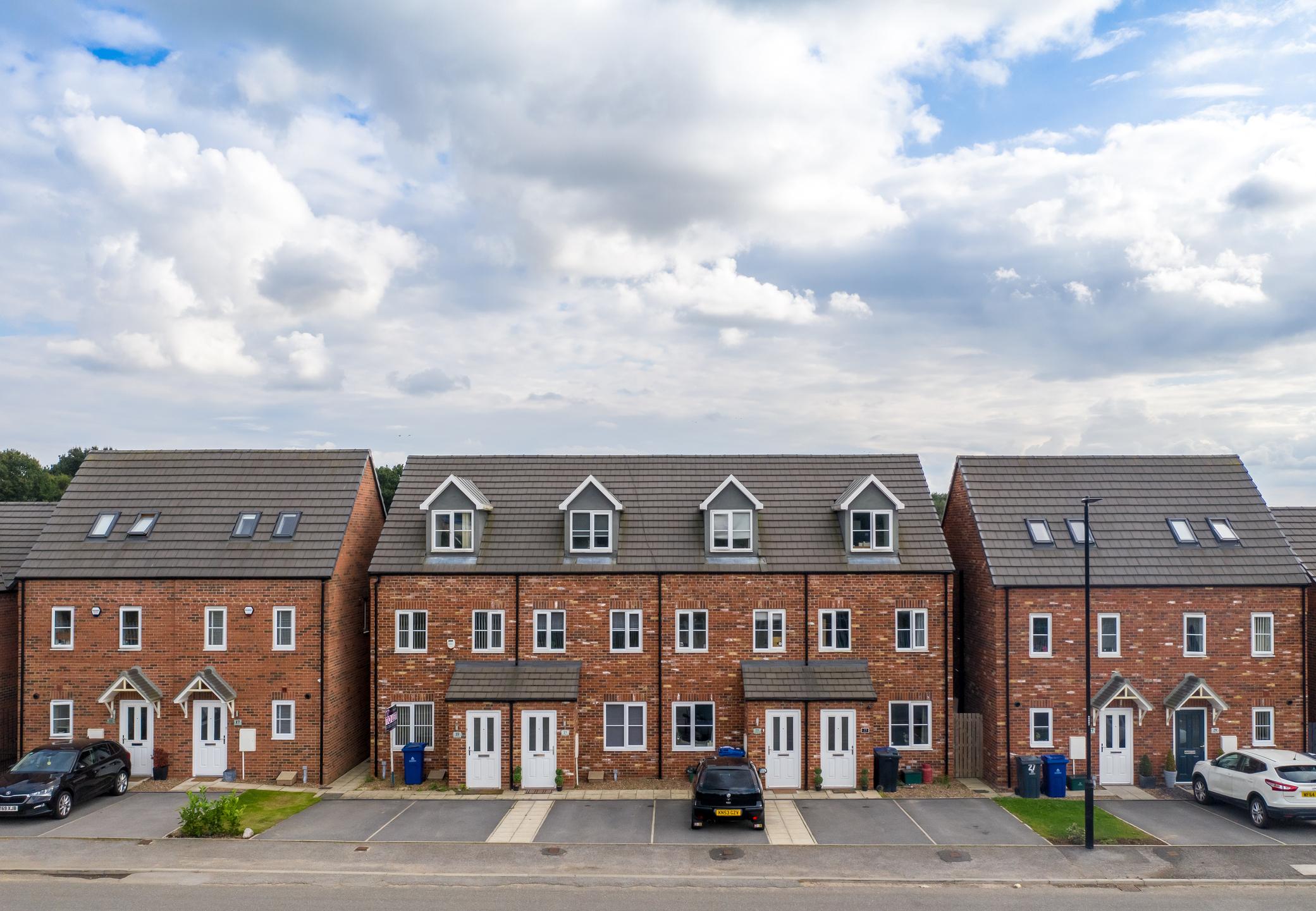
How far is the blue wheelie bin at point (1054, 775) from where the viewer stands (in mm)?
23500

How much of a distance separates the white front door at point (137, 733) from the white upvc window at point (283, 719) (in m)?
3.62

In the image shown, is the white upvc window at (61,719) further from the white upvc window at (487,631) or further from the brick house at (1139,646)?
the brick house at (1139,646)

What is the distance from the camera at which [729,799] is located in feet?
66.0

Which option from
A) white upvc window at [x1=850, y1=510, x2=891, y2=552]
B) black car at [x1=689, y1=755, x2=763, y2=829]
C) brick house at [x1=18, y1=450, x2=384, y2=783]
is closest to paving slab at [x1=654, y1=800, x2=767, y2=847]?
black car at [x1=689, y1=755, x2=763, y2=829]

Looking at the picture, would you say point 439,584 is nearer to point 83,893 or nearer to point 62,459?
point 83,893

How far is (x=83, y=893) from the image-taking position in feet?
53.6

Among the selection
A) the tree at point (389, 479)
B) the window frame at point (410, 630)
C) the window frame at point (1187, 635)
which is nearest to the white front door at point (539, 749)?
the window frame at point (410, 630)

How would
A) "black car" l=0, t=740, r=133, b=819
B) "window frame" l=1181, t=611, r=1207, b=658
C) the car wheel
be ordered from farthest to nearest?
"window frame" l=1181, t=611, r=1207, b=658
"black car" l=0, t=740, r=133, b=819
the car wheel

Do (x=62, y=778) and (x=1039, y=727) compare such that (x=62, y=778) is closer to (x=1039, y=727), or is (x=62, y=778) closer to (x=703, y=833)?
(x=703, y=833)

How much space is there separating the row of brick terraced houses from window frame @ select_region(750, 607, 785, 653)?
60mm

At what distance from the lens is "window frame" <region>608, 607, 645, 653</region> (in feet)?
84.1

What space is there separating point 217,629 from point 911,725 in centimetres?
2146

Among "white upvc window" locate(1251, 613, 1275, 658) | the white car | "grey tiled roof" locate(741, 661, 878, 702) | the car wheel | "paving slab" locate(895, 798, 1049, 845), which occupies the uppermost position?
"white upvc window" locate(1251, 613, 1275, 658)

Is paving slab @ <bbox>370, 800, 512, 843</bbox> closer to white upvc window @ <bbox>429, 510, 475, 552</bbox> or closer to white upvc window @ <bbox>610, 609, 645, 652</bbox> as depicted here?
white upvc window @ <bbox>610, 609, 645, 652</bbox>
